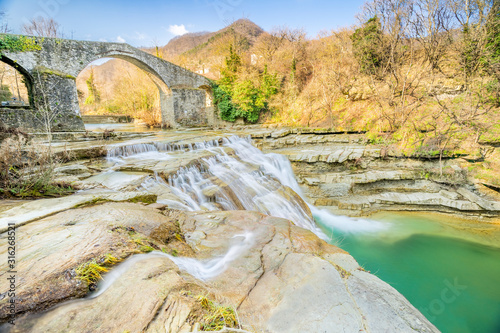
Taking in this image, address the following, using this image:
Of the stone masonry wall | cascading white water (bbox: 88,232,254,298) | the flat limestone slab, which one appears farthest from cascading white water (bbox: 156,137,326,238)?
the stone masonry wall

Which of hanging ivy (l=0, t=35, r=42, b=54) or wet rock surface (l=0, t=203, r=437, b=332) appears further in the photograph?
hanging ivy (l=0, t=35, r=42, b=54)

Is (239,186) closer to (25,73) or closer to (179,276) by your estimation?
(179,276)

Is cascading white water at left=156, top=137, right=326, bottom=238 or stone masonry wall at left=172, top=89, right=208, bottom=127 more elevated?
stone masonry wall at left=172, top=89, right=208, bottom=127

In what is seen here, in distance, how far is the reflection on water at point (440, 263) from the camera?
3.82 m

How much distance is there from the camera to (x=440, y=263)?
496 centimetres

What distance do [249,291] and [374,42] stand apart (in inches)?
575

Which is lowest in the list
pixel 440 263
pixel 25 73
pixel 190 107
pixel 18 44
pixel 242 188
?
pixel 440 263

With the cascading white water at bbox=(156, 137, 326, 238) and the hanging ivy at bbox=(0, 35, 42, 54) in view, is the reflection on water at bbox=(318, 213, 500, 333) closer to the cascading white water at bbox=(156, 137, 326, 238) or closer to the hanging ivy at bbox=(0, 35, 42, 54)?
the cascading white water at bbox=(156, 137, 326, 238)

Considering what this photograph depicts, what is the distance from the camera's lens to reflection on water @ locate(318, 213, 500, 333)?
12.5ft

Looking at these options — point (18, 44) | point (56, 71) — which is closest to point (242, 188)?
point (56, 71)

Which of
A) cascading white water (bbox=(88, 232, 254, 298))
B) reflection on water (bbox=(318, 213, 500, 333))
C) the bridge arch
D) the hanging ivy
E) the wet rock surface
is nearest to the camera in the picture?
the wet rock surface

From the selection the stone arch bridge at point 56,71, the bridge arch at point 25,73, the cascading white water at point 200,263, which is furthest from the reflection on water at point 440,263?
the bridge arch at point 25,73

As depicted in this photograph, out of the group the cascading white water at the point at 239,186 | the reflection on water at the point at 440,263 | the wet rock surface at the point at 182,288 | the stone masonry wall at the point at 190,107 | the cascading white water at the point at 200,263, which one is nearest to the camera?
the wet rock surface at the point at 182,288

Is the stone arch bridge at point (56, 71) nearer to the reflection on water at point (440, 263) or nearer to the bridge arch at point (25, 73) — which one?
the bridge arch at point (25, 73)
